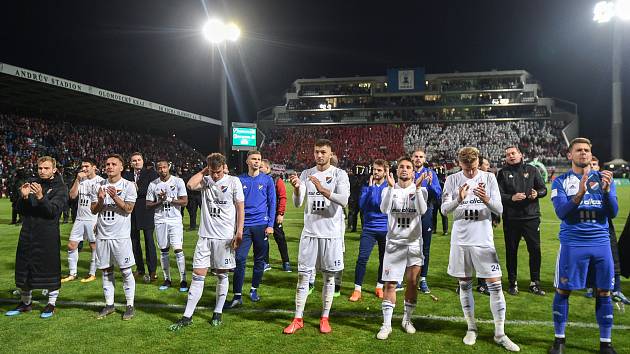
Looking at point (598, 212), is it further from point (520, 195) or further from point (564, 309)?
point (520, 195)

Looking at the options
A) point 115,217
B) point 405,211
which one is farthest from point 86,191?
point 405,211

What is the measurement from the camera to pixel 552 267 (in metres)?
8.92

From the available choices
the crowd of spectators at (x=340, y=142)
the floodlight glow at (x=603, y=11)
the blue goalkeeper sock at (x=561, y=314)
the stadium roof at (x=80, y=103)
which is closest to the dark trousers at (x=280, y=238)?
the blue goalkeeper sock at (x=561, y=314)

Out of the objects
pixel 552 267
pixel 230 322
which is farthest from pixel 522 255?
pixel 230 322

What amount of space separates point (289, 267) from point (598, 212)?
5.87 m

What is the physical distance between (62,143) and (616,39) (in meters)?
51.7

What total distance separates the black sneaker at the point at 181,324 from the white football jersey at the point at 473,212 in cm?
346

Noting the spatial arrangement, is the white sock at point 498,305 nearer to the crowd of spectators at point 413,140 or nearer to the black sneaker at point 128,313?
the black sneaker at point 128,313

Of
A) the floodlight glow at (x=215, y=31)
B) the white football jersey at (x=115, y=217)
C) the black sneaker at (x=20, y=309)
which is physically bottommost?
the black sneaker at (x=20, y=309)

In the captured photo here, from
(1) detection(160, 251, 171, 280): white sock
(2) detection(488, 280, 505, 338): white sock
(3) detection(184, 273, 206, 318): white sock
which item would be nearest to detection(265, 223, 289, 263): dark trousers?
(1) detection(160, 251, 171, 280): white sock

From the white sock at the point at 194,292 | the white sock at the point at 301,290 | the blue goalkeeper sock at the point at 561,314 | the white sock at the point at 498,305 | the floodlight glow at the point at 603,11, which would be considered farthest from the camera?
the floodlight glow at the point at 603,11

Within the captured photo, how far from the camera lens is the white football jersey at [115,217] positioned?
6.02m

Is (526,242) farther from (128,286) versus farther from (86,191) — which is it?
(86,191)

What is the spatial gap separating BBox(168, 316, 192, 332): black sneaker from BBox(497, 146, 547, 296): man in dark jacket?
4938 millimetres
